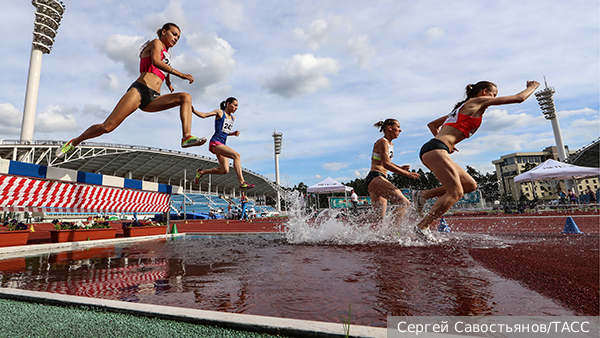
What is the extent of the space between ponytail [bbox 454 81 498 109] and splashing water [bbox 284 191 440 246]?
232cm

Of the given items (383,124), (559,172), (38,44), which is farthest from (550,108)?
(38,44)

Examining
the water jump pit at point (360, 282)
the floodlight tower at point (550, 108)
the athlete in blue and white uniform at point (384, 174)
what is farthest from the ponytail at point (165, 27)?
the floodlight tower at point (550, 108)

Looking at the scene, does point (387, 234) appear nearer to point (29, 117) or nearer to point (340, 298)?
point (340, 298)

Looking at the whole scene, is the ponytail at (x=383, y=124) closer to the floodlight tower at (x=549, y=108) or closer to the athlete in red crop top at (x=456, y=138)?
the athlete in red crop top at (x=456, y=138)

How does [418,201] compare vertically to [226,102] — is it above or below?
below

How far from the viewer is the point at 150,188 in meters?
9.42

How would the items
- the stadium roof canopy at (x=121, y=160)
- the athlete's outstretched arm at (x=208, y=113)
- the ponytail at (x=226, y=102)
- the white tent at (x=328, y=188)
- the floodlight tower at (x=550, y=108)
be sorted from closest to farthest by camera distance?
the athlete's outstretched arm at (x=208, y=113) < the ponytail at (x=226, y=102) < the white tent at (x=328, y=188) < the stadium roof canopy at (x=121, y=160) < the floodlight tower at (x=550, y=108)

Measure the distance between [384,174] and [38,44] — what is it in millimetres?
51725

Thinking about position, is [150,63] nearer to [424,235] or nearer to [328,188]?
[424,235]

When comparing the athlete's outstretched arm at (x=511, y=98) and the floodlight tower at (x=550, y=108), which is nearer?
the athlete's outstretched arm at (x=511, y=98)

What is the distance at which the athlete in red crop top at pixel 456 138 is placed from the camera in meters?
3.88

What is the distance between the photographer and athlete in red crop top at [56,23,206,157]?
13.7 ft

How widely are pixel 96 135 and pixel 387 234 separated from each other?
546cm

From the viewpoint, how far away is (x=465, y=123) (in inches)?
157
